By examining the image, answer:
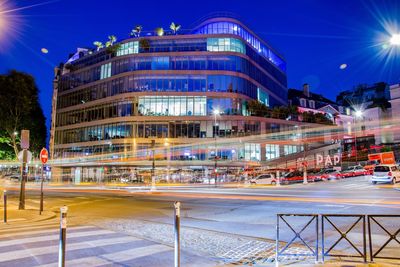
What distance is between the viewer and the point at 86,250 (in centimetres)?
872

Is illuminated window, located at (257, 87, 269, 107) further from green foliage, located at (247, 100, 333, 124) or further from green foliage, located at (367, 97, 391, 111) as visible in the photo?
green foliage, located at (367, 97, 391, 111)

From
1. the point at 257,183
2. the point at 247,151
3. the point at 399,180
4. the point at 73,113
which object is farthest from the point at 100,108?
the point at 399,180

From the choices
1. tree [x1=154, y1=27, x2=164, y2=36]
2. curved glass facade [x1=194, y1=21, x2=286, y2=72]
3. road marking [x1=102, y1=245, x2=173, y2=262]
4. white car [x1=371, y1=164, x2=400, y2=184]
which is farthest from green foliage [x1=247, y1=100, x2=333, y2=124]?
road marking [x1=102, y1=245, x2=173, y2=262]

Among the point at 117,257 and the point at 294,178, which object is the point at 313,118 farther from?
the point at 117,257

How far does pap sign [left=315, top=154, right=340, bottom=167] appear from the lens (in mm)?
66250

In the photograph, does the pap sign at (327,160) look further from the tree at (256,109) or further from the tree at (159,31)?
the tree at (159,31)

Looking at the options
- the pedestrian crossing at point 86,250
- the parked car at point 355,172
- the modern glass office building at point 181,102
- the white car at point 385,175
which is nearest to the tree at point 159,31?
the modern glass office building at point 181,102

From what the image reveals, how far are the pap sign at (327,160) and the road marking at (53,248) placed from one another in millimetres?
61092

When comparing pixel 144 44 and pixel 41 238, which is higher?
pixel 144 44

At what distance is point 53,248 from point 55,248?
0.05 m

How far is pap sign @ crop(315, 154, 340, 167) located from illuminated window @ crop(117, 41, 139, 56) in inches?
1542

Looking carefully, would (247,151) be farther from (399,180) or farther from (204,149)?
(399,180)

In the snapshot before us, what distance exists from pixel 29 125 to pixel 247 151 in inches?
1369

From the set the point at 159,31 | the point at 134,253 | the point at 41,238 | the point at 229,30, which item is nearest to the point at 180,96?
the point at 159,31
